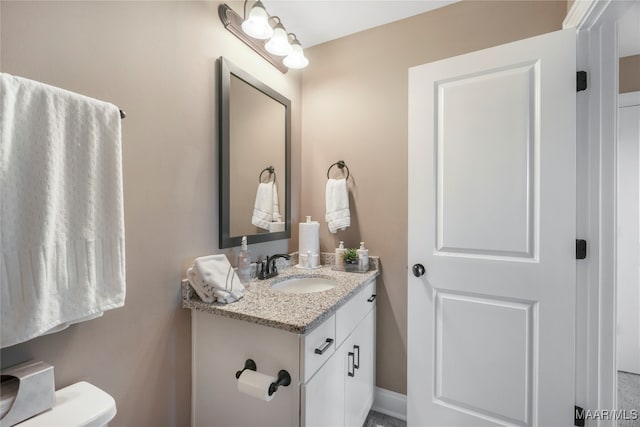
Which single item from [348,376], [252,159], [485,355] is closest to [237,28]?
[252,159]

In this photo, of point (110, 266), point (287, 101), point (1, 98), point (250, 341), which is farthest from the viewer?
point (287, 101)

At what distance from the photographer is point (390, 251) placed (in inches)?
66.2

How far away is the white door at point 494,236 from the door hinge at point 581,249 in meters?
0.03

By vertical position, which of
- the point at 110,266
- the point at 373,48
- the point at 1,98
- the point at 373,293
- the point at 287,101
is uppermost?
the point at 373,48

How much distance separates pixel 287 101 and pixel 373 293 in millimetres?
1344

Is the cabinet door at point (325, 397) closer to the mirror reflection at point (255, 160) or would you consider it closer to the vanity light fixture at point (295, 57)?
the mirror reflection at point (255, 160)

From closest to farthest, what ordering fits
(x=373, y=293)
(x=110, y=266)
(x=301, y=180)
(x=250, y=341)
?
(x=110, y=266) < (x=250, y=341) < (x=373, y=293) < (x=301, y=180)

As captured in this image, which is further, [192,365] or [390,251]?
[390,251]

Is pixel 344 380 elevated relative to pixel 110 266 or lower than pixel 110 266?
lower

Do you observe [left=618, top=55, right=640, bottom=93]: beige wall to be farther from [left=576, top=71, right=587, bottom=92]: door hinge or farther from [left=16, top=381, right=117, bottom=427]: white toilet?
[left=16, top=381, right=117, bottom=427]: white toilet

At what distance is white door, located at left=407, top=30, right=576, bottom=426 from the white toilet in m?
1.34

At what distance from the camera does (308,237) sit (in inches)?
68.1

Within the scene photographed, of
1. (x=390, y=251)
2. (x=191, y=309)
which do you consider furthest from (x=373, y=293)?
(x=191, y=309)

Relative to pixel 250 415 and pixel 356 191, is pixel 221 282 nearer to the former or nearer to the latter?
pixel 250 415
